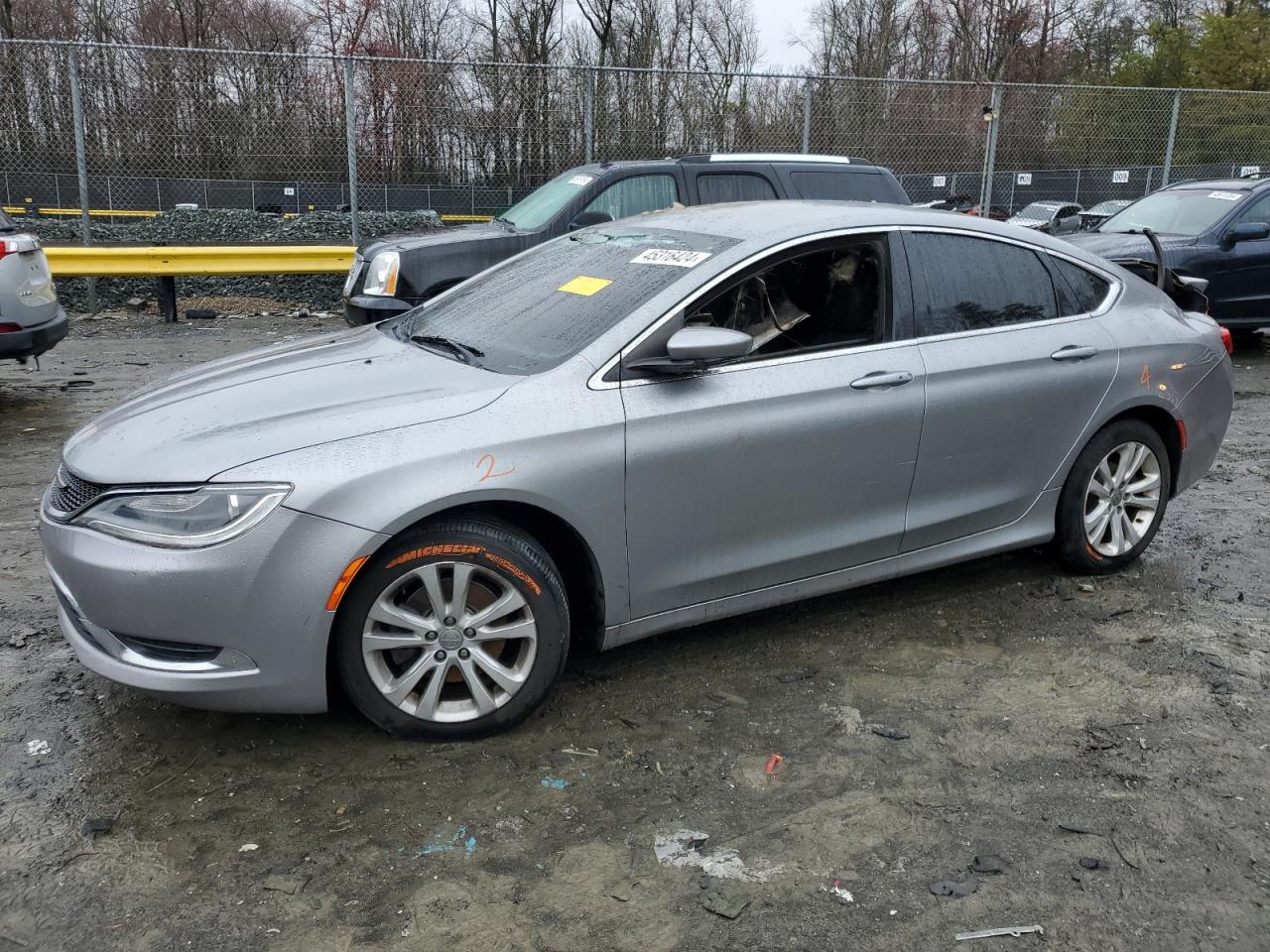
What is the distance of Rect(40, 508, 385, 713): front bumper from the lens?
3121 millimetres

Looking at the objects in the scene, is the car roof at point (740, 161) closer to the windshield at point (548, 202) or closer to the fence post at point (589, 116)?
the windshield at point (548, 202)

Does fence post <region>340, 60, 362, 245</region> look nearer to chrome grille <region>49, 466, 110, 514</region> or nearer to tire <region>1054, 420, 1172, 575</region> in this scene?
chrome grille <region>49, 466, 110, 514</region>

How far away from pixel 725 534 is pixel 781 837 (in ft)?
3.60

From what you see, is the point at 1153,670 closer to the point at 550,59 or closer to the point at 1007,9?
the point at 550,59

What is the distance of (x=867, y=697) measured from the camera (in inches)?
154

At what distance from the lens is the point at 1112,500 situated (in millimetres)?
4922

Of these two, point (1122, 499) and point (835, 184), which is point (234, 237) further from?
point (1122, 499)

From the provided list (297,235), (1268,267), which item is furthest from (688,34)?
(1268,267)

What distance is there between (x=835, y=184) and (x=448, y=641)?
23.6 ft

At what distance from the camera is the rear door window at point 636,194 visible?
9.36 metres

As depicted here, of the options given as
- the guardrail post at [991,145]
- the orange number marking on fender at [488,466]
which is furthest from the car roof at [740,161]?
the orange number marking on fender at [488,466]

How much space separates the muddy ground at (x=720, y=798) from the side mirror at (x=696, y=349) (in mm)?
1146

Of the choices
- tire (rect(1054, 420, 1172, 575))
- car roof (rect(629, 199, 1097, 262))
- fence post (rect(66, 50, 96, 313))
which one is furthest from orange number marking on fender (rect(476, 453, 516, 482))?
fence post (rect(66, 50, 96, 313))

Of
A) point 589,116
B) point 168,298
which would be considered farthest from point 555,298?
point 589,116
